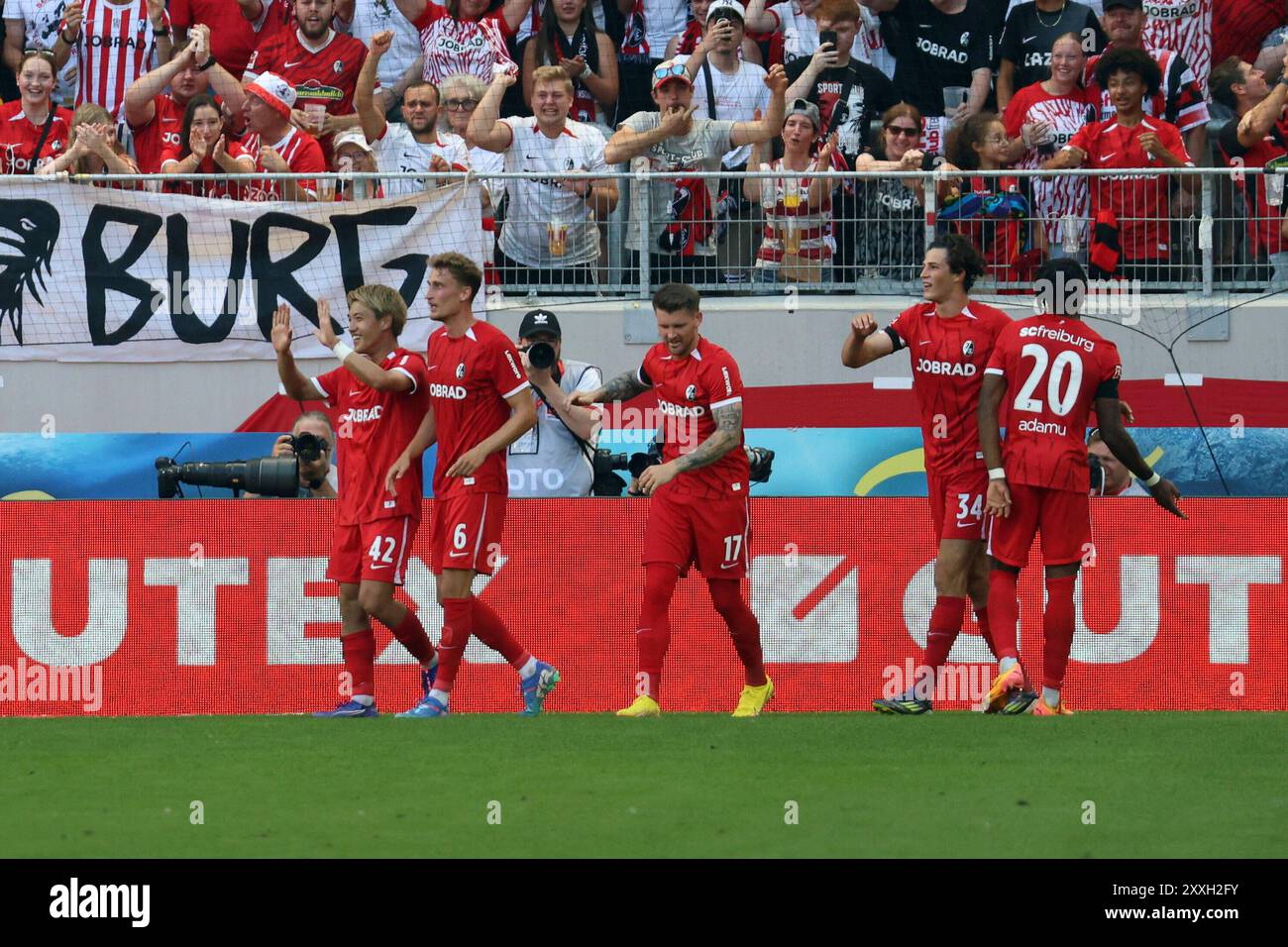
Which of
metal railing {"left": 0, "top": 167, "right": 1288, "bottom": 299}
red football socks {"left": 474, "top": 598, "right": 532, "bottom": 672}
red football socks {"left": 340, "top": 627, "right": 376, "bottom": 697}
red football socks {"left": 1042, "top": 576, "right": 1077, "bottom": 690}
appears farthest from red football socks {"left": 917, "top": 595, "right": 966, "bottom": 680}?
metal railing {"left": 0, "top": 167, "right": 1288, "bottom": 299}

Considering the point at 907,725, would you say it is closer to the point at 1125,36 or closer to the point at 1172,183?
the point at 1172,183

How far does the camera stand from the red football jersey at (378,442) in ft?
32.5

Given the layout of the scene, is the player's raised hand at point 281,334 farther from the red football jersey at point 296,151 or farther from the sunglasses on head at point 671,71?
the sunglasses on head at point 671,71

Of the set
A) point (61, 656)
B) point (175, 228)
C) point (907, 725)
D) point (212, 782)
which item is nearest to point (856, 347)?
point (907, 725)

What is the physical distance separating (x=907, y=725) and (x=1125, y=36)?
7834mm

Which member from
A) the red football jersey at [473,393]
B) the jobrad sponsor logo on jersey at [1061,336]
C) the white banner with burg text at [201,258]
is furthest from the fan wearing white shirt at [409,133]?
the jobrad sponsor logo on jersey at [1061,336]

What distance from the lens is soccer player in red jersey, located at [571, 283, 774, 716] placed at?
968 centimetres

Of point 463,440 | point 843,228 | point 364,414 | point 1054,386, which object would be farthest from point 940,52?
point 364,414

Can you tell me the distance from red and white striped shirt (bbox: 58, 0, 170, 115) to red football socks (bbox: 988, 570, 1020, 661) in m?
8.96

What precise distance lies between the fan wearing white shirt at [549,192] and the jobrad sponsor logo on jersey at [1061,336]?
197 inches

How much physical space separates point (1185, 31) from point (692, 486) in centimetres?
797

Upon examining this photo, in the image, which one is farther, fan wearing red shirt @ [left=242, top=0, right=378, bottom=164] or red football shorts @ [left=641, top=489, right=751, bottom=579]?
fan wearing red shirt @ [left=242, top=0, right=378, bottom=164]

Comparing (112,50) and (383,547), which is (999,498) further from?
(112,50)

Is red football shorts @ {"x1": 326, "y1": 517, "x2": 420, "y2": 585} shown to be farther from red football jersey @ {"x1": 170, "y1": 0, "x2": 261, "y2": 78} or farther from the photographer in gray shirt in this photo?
red football jersey @ {"x1": 170, "y1": 0, "x2": 261, "y2": 78}
